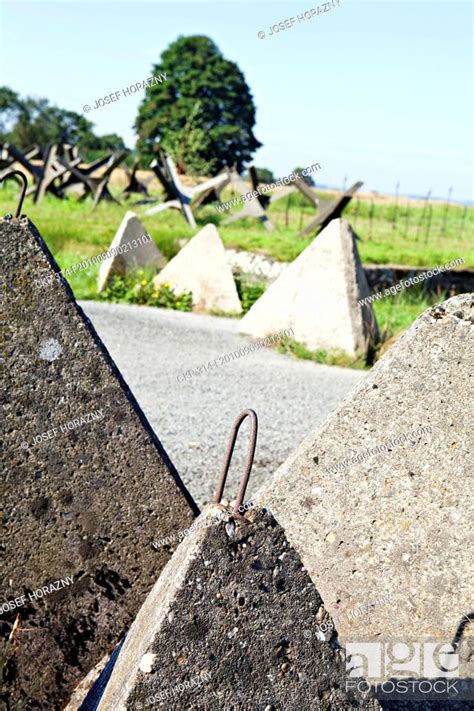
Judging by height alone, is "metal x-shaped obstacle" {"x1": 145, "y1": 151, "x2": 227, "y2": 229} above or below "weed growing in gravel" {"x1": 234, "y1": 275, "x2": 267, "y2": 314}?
above

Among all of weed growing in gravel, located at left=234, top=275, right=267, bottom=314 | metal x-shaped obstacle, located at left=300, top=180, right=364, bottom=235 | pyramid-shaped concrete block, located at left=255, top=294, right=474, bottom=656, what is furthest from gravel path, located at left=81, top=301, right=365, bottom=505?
metal x-shaped obstacle, located at left=300, top=180, right=364, bottom=235

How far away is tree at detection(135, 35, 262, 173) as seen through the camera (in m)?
49.0

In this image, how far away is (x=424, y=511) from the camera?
8.23ft

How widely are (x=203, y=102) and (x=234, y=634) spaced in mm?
51662

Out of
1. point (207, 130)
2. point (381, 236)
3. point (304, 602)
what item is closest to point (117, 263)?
point (381, 236)

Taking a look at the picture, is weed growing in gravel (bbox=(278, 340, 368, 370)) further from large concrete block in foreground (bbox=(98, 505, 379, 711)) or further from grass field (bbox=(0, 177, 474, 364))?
large concrete block in foreground (bbox=(98, 505, 379, 711))

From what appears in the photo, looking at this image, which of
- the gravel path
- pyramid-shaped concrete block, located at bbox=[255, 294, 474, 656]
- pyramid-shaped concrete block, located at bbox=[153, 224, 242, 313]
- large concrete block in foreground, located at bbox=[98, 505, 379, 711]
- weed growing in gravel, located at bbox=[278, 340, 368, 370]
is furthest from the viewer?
pyramid-shaped concrete block, located at bbox=[153, 224, 242, 313]

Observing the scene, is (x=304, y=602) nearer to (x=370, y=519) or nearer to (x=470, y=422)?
(x=370, y=519)

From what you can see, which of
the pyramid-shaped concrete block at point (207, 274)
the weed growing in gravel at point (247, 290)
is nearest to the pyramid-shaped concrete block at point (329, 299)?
the pyramid-shaped concrete block at point (207, 274)

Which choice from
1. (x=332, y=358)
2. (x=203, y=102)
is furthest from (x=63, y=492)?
(x=203, y=102)

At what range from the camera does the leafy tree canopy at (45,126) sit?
152 feet

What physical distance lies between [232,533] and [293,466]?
965mm

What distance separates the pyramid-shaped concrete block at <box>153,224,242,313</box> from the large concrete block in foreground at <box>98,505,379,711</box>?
879 cm

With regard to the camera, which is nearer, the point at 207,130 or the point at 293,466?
the point at 293,466
